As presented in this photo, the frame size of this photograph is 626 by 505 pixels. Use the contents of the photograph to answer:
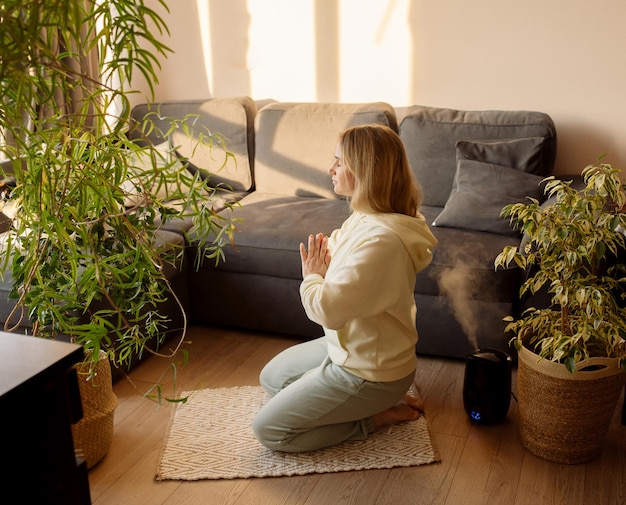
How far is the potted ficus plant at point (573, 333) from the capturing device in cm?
191

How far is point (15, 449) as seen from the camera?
866 millimetres

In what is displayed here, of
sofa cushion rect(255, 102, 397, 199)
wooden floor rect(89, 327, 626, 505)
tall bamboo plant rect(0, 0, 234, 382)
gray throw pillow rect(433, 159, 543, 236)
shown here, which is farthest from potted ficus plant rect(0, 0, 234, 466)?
sofa cushion rect(255, 102, 397, 199)

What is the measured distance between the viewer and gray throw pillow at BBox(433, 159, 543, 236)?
2762 mm

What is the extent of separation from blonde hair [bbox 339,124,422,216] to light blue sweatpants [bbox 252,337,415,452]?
1.82ft

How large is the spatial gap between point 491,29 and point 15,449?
3.00 m

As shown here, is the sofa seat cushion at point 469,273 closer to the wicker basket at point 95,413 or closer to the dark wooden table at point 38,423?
the wicker basket at point 95,413

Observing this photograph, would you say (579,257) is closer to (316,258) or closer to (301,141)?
(316,258)

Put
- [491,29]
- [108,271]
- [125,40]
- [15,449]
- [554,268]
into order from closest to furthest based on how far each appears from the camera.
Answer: [15,449] < [125,40] < [108,271] < [554,268] < [491,29]

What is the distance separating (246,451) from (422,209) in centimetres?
145

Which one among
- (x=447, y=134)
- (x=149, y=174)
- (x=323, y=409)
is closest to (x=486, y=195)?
(x=447, y=134)

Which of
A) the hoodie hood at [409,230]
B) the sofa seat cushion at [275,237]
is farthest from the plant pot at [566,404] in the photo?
the sofa seat cushion at [275,237]

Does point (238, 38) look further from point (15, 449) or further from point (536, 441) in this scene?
point (15, 449)

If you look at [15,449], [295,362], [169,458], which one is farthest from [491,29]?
[15,449]

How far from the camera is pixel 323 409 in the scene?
212 cm
